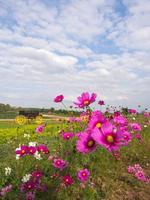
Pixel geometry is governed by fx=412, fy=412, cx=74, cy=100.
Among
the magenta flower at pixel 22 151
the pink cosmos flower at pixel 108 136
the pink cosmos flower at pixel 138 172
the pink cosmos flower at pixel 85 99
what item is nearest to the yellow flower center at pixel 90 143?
the pink cosmos flower at pixel 108 136

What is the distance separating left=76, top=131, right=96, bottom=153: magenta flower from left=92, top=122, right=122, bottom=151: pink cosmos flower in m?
0.11

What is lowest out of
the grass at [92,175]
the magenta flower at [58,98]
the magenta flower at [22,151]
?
the grass at [92,175]

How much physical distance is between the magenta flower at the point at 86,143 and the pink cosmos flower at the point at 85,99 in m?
0.95

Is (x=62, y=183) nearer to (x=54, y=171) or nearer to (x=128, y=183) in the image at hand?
(x=54, y=171)

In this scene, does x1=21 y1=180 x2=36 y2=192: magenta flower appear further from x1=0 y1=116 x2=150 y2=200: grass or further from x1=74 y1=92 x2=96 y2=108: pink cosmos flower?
x1=74 y1=92 x2=96 y2=108: pink cosmos flower

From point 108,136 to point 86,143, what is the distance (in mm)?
188

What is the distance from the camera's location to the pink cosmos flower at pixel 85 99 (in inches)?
138

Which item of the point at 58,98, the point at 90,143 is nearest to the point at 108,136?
the point at 90,143

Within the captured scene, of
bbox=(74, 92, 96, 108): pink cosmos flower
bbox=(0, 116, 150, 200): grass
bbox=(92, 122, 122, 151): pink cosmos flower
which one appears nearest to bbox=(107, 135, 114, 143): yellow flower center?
bbox=(92, 122, 122, 151): pink cosmos flower

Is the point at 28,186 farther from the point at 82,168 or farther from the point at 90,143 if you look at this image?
the point at 90,143

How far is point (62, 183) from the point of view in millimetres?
4777

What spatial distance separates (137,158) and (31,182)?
3834mm

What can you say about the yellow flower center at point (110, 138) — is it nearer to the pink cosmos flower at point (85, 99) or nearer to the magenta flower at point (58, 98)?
the pink cosmos flower at point (85, 99)

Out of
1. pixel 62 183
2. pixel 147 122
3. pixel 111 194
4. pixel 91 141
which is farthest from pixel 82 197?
pixel 147 122
